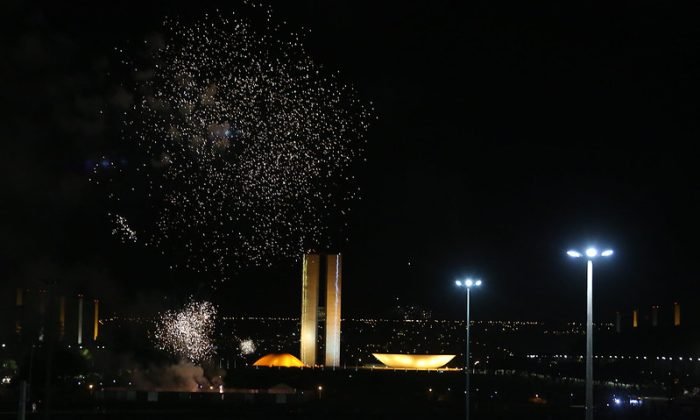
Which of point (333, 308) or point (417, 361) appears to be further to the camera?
point (417, 361)

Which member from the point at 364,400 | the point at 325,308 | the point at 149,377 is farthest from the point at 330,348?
the point at 364,400

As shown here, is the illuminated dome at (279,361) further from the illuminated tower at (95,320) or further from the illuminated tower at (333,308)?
the illuminated tower at (95,320)

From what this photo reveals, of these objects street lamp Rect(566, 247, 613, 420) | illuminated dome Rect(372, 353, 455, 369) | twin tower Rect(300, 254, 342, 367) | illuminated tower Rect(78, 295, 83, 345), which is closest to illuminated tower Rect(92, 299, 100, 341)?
illuminated tower Rect(78, 295, 83, 345)

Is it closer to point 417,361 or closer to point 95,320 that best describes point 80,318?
point 95,320

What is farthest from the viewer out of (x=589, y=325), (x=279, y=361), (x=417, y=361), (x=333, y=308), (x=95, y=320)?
(x=95, y=320)

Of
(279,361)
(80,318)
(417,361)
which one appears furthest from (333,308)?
(80,318)

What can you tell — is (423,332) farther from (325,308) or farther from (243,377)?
(243,377)

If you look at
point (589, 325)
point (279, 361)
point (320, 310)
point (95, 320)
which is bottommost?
point (279, 361)

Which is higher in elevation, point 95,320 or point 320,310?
point 320,310
